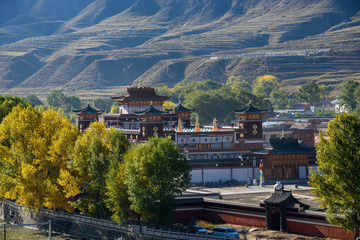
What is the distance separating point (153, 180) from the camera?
74250 millimetres

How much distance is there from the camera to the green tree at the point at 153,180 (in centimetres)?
7350

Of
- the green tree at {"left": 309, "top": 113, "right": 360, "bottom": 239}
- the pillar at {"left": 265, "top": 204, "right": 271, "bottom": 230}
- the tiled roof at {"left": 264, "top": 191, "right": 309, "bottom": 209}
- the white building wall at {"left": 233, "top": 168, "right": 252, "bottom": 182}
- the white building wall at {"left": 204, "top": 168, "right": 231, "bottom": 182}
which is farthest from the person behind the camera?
the white building wall at {"left": 233, "top": 168, "right": 252, "bottom": 182}

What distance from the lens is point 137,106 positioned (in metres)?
147

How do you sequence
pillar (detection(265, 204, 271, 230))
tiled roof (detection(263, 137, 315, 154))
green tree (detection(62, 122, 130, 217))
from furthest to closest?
tiled roof (detection(263, 137, 315, 154)) < green tree (detection(62, 122, 130, 217)) < pillar (detection(265, 204, 271, 230))

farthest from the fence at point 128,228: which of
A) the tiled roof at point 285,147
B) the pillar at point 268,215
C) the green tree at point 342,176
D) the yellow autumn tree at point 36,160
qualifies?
the tiled roof at point 285,147

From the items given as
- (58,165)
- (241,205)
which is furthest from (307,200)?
(58,165)

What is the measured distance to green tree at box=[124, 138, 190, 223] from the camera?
73.5 m

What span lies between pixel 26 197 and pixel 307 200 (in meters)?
36.7

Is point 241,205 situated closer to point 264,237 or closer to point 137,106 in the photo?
point 264,237

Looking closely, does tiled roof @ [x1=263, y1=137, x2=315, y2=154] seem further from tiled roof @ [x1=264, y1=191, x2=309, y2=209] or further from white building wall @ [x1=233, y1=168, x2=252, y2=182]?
tiled roof @ [x1=264, y1=191, x2=309, y2=209]

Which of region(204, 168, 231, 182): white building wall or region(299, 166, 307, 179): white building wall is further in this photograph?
region(299, 166, 307, 179): white building wall

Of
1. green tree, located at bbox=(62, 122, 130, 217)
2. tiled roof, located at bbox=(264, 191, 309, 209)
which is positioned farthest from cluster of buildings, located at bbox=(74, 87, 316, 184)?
tiled roof, located at bbox=(264, 191, 309, 209)

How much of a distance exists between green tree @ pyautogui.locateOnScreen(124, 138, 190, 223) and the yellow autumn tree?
13583 mm

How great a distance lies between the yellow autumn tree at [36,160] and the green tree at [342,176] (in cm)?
3444
